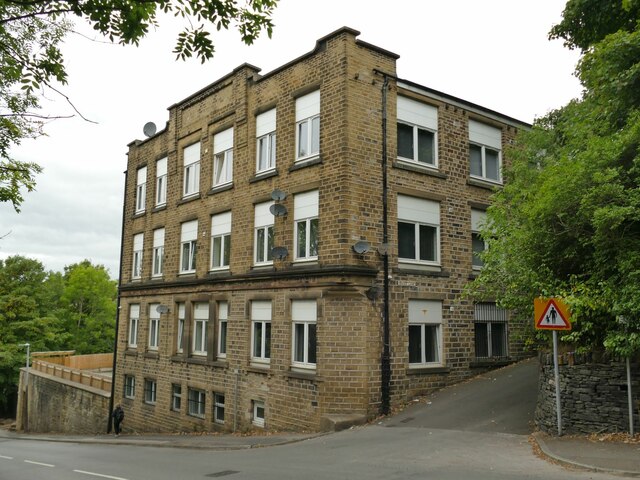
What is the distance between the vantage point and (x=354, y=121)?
1652cm

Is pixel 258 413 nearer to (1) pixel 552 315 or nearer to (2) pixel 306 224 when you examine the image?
(2) pixel 306 224

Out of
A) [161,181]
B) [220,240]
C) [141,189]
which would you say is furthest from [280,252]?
[141,189]

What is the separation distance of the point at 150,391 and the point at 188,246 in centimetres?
683

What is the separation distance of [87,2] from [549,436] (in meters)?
11.2

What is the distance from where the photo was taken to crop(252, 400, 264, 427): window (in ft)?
59.3

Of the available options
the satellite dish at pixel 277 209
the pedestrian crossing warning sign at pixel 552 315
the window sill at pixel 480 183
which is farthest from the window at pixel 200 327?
Answer: the pedestrian crossing warning sign at pixel 552 315

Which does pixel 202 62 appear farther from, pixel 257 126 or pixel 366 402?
pixel 257 126

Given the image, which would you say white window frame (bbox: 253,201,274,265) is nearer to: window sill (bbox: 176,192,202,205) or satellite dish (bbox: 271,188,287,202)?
satellite dish (bbox: 271,188,287,202)

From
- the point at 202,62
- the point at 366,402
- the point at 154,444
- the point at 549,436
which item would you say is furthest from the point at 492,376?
the point at 202,62

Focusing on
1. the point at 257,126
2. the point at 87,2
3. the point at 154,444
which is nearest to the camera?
the point at 87,2

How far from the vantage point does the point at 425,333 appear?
57.7 ft

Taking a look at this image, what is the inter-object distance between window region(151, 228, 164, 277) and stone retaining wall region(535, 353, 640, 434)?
18.3 meters

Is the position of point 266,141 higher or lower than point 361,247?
higher

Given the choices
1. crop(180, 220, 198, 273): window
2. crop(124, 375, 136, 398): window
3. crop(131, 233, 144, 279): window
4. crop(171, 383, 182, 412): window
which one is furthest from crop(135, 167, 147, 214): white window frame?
crop(171, 383, 182, 412): window
